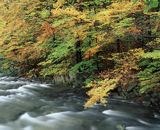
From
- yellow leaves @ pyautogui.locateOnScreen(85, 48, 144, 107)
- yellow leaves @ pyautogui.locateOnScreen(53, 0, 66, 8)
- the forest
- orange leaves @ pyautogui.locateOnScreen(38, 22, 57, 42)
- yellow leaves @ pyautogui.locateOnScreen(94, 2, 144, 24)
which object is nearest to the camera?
yellow leaves @ pyautogui.locateOnScreen(85, 48, 144, 107)

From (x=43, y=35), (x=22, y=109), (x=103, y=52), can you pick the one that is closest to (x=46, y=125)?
(x=22, y=109)

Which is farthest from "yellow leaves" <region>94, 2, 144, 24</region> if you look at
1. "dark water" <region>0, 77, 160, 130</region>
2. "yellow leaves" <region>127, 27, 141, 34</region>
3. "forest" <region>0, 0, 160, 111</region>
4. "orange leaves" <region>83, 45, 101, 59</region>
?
"dark water" <region>0, 77, 160, 130</region>

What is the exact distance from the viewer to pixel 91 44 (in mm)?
13484

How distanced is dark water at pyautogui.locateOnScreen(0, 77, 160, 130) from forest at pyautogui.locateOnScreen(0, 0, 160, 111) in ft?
1.95

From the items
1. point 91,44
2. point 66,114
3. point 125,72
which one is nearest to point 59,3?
point 91,44

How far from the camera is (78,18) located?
480 inches

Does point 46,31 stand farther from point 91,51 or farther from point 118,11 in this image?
point 118,11

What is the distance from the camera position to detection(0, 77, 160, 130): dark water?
9477mm

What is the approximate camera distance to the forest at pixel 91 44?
35.0ft

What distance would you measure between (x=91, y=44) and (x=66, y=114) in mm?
3714

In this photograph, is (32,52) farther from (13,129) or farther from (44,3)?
(13,129)

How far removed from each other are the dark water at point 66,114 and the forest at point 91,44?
23.4 inches

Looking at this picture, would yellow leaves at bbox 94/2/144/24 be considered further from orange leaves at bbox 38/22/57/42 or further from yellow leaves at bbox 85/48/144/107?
orange leaves at bbox 38/22/57/42

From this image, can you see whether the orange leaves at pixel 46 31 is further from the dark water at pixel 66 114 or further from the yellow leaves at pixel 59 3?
the dark water at pixel 66 114
